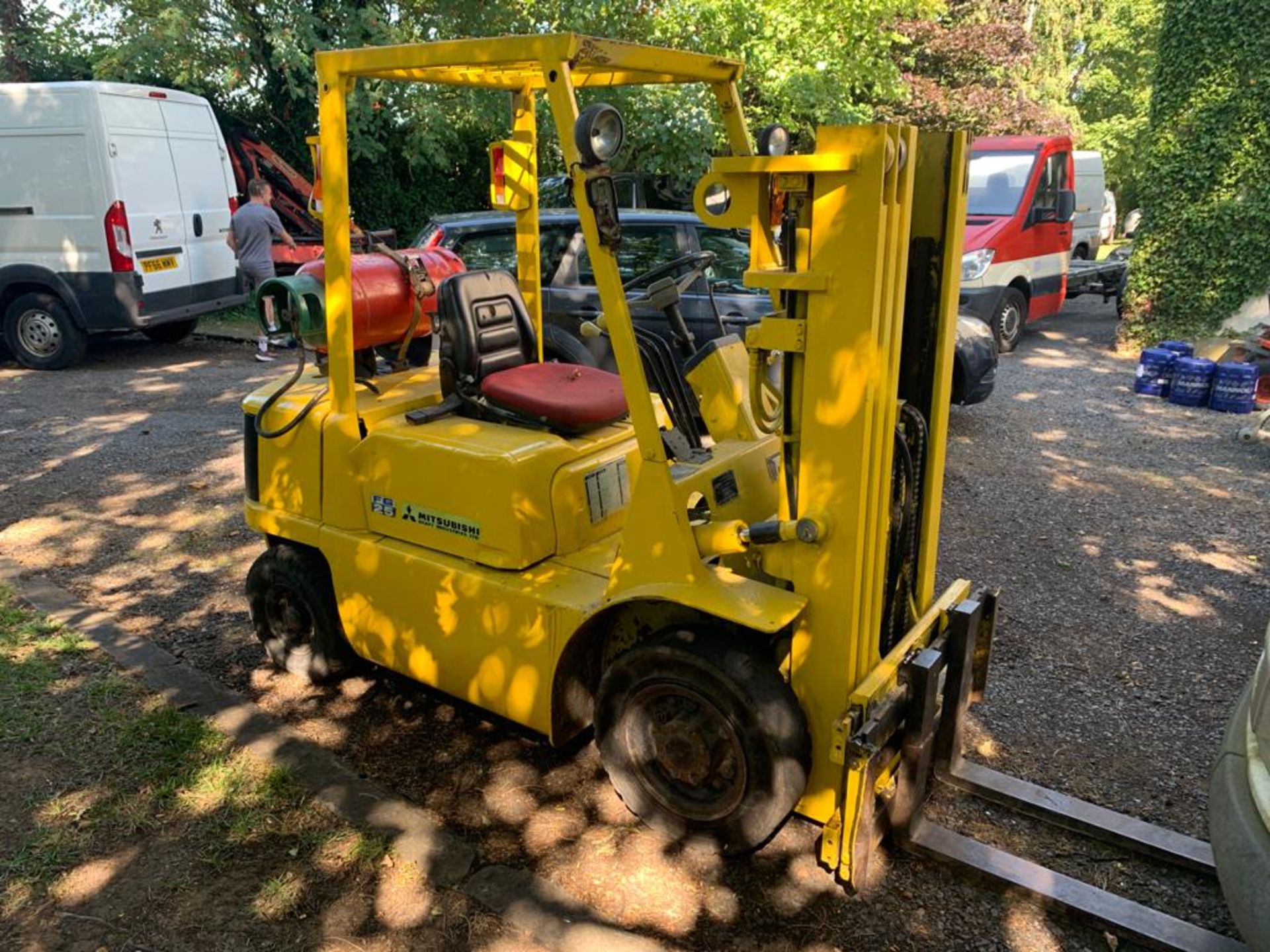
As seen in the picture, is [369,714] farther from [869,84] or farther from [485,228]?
[869,84]

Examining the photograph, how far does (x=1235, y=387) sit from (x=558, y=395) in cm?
788

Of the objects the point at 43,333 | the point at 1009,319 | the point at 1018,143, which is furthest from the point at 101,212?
the point at 1018,143

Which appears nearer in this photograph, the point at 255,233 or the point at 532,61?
the point at 532,61

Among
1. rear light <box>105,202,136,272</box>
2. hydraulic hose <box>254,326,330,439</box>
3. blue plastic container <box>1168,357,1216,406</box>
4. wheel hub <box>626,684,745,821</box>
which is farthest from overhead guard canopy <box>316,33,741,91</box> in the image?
blue plastic container <box>1168,357,1216,406</box>

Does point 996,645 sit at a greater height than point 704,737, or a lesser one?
lesser

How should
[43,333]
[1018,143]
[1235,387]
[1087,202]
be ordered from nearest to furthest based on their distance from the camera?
1. [1235,387]
2. [43,333]
3. [1018,143]
4. [1087,202]

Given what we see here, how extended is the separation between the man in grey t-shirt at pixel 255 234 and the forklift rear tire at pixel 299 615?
708cm

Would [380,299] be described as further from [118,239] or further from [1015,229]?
[1015,229]

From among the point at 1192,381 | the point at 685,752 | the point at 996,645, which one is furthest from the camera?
the point at 1192,381

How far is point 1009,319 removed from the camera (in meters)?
11.7

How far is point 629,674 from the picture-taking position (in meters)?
3.13

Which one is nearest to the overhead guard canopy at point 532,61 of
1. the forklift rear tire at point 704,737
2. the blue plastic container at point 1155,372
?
the forklift rear tire at point 704,737

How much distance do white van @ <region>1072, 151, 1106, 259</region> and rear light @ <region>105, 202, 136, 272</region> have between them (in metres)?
15.4

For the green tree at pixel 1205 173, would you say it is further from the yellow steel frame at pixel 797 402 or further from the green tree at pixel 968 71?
the yellow steel frame at pixel 797 402
